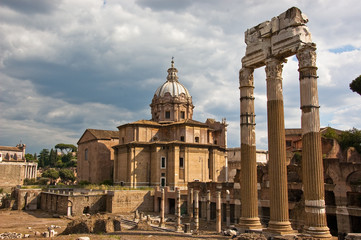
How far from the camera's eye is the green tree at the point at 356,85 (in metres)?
31.0

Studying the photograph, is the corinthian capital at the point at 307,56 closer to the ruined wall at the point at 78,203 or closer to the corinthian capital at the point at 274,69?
the corinthian capital at the point at 274,69

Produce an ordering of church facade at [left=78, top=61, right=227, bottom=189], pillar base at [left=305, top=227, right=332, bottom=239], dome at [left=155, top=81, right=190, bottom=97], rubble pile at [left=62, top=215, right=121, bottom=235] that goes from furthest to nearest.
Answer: dome at [left=155, top=81, right=190, bottom=97]
church facade at [left=78, top=61, right=227, bottom=189]
rubble pile at [left=62, top=215, right=121, bottom=235]
pillar base at [left=305, top=227, right=332, bottom=239]

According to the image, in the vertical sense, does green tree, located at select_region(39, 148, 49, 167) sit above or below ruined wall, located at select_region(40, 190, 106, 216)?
above

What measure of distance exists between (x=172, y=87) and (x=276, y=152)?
35673 millimetres

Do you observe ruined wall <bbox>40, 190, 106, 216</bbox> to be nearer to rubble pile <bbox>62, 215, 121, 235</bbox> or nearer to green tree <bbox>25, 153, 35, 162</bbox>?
rubble pile <bbox>62, 215, 121, 235</bbox>

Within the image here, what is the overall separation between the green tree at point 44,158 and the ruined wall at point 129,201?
80235 millimetres

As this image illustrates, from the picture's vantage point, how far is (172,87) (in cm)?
4925

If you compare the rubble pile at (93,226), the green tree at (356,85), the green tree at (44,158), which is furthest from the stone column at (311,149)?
the green tree at (44,158)

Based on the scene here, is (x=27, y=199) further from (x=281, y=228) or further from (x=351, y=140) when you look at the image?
(x=351, y=140)

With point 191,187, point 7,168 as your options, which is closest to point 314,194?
point 191,187

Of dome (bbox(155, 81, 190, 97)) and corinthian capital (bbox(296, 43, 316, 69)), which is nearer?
corinthian capital (bbox(296, 43, 316, 69))

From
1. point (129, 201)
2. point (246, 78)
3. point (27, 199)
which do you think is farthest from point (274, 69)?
point (27, 199)

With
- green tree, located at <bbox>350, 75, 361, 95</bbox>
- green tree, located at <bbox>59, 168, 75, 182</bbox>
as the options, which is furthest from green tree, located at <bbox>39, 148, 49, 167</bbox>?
green tree, located at <bbox>350, 75, 361, 95</bbox>

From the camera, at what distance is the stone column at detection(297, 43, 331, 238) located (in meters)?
12.7
